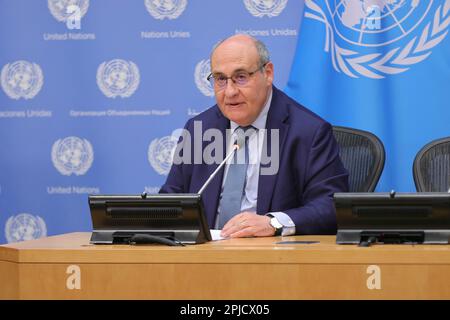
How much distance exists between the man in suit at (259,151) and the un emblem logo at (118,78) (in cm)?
116

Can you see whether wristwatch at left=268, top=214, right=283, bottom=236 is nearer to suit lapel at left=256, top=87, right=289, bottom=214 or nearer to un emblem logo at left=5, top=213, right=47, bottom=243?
suit lapel at left=256, top=87, right=289, bottom=214

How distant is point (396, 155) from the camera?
4312 millimetres

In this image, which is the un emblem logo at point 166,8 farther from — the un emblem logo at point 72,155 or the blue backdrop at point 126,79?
the un emblem logo at point 72,155

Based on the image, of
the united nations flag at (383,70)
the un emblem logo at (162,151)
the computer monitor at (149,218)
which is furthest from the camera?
the un emblem logo at (162,151)

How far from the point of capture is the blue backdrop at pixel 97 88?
4664 mm

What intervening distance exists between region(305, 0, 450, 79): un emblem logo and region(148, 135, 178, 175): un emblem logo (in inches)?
41.6

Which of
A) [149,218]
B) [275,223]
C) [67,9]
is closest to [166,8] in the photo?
[67,9]

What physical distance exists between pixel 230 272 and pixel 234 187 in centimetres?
116

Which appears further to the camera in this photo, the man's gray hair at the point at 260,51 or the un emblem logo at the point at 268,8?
the un emblem logo at the point at 268,8

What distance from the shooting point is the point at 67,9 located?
4.77 metres

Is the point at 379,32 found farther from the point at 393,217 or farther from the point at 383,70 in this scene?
the point at 393,217

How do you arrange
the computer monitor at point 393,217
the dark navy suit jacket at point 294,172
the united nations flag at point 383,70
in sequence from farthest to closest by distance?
the united nations flag at point 383,70, the dark navy suit jacket at point 294,172, the computer monitor at point 393,217

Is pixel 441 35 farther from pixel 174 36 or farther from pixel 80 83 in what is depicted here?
pixel 80 83

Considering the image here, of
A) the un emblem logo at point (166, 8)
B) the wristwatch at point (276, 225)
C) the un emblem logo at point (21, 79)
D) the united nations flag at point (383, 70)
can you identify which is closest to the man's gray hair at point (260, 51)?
the united nations flag at point (383, 70)
